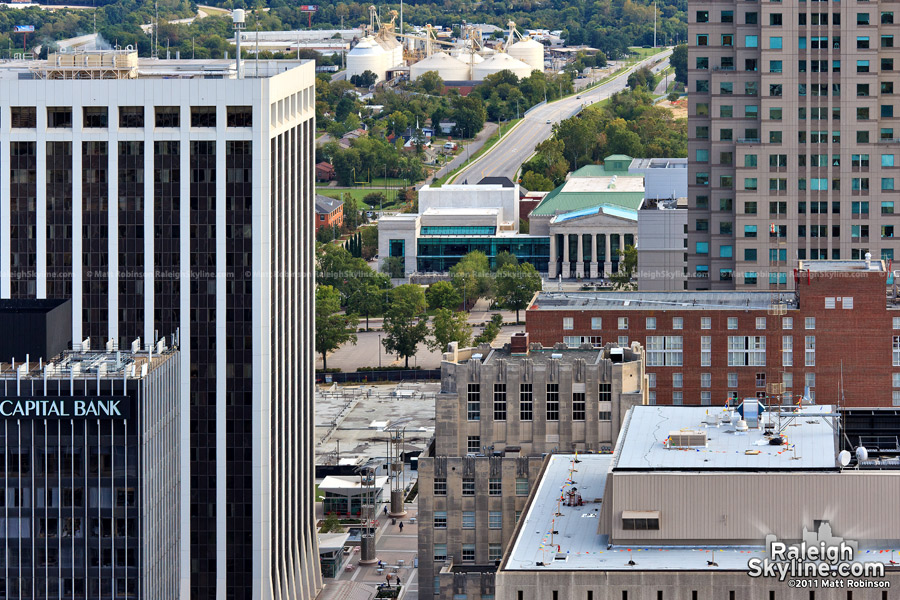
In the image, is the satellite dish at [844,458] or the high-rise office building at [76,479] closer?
the satellite dish at [844,458]

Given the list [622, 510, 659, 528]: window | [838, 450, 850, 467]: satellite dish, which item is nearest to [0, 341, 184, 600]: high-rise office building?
[622, 510, 659, 528]: window

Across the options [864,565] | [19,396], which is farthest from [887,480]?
[19,396]

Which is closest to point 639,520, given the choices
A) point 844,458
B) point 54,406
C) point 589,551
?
point 589,551

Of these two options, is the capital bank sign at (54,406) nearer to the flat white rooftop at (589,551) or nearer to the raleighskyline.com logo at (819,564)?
the flat white rooftop at (589,551)

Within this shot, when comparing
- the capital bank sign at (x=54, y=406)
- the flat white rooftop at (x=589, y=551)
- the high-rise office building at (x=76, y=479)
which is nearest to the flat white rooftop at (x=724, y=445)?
the flat white rooftop at (x=589, y=551)

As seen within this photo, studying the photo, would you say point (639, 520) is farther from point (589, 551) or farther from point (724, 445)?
point (724, 445)

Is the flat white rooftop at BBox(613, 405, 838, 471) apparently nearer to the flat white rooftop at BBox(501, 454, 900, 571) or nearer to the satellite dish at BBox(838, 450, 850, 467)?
the satellite dish at BBox(838, 450, 850, 467)
